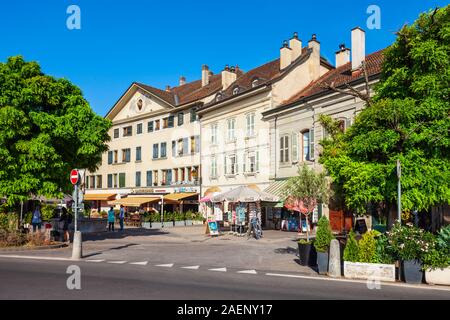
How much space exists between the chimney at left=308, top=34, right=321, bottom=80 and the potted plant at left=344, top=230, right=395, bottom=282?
79.8 feet

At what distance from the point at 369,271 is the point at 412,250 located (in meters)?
1.15

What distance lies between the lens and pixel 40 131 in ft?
64.4

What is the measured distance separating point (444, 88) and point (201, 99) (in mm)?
30049

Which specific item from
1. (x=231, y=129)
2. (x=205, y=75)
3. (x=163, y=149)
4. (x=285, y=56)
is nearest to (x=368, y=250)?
(x=285, y=56)

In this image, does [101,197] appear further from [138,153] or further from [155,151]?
[155,151]

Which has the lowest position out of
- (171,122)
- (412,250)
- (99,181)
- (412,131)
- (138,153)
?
(412,250)

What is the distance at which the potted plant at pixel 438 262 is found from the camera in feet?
33.2

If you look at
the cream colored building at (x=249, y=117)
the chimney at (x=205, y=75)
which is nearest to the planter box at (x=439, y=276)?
the cream colored building at (x=249, y=117)

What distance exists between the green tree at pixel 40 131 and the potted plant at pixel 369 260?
12887 mm

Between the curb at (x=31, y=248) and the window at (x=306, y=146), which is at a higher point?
the window at (x=306, y=146)

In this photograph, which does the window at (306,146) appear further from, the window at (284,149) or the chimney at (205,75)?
the chimney at (205,75)
